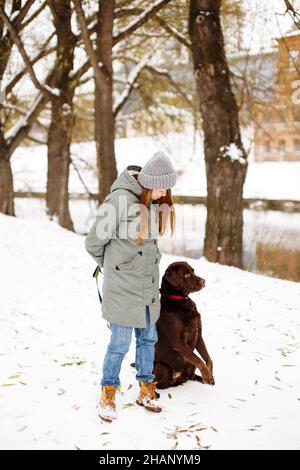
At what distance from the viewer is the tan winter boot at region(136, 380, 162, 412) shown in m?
3.60

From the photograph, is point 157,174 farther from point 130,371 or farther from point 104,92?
point 104,92

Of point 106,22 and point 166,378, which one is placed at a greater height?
point 106,22

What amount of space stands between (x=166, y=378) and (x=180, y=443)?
0.79 metres

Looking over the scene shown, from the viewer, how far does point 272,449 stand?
3.16 m

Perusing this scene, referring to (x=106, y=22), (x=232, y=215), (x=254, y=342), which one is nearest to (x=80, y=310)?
(x=254, y=342)

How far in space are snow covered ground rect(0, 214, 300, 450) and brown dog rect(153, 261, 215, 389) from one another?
0.24 metres

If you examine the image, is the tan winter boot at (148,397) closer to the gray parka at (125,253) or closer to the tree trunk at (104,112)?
the gray parka at (125,253)

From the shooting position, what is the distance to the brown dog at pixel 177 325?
3725 mm

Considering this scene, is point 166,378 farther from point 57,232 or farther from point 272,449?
point 57,232

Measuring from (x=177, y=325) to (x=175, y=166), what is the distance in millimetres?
15273

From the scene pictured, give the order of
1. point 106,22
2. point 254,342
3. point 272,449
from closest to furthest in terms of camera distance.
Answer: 1. point 272,449
2. point 254,342
3. point 106,22

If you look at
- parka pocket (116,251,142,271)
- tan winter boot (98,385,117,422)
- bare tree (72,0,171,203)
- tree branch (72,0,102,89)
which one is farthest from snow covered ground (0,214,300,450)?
tree branch (72,0,102,89)

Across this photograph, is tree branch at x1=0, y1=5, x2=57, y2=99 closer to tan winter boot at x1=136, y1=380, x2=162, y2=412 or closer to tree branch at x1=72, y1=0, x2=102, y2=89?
tree branch at x1=72, y1=0, x2=102, y2=89

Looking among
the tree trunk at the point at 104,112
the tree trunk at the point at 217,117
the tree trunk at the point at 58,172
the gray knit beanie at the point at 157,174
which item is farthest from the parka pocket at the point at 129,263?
the tree trunk at the point at 58,172
